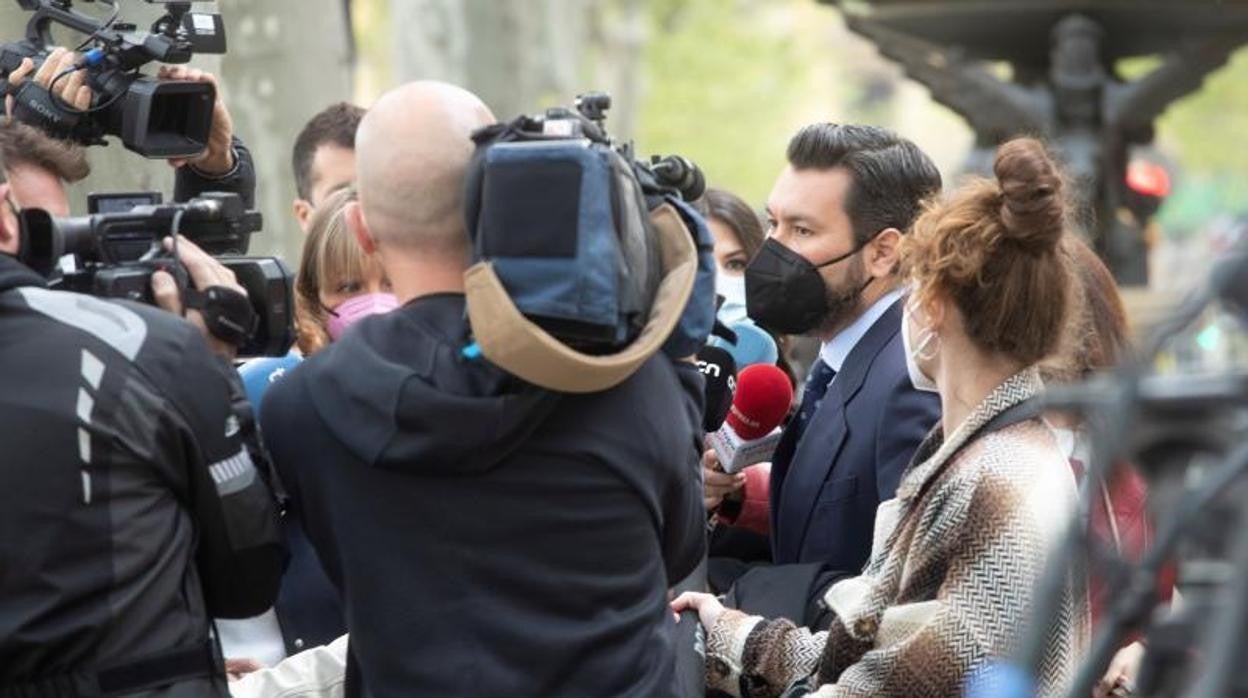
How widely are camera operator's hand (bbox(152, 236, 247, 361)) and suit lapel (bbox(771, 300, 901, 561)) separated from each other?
168 cm

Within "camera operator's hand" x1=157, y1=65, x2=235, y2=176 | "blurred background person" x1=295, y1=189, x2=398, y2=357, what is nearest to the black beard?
"blurred background person" x1=295, y1=189, x2=398, y2=357

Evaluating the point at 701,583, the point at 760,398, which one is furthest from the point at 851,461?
the point at 701,583

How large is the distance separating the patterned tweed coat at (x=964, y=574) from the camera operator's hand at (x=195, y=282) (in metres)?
1.30

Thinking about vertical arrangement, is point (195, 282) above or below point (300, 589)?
above

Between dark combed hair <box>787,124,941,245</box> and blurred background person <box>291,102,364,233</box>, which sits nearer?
dark combed hair <box>787,124,941,245</box>

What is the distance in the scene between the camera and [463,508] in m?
3.97

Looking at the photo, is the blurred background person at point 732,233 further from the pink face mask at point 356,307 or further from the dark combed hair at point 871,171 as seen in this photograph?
the pink face mask at point 356,307

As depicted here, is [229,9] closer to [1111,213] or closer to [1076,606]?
[1111,213]

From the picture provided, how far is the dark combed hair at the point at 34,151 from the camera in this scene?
14.1ft

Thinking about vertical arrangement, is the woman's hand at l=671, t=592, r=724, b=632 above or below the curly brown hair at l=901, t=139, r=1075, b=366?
below

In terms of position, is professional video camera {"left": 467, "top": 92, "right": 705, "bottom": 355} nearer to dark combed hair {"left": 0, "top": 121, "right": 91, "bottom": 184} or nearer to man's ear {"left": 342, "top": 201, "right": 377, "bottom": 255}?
man's ear {"left": 342, "top": 201, "right": 377, "bottom": 255}

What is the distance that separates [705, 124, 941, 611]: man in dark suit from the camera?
17.5ft

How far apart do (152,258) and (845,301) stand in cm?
215

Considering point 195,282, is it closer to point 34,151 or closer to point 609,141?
point 34,151
